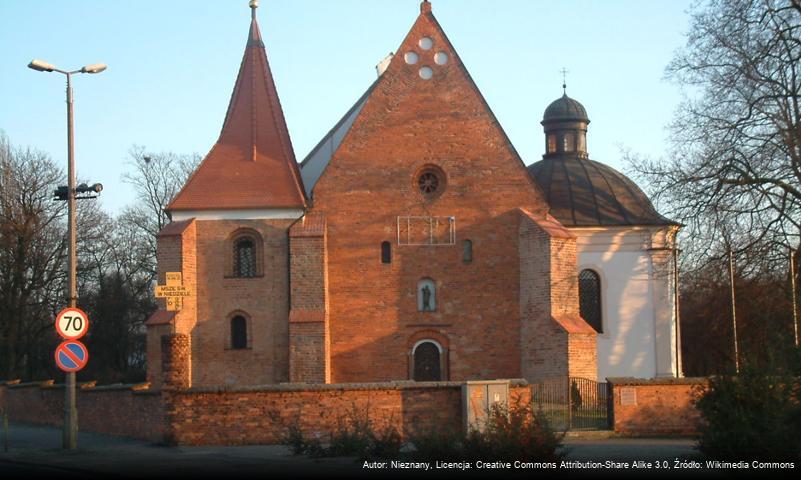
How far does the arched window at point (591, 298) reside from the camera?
3666cm

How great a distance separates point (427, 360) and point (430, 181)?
5.37 meters

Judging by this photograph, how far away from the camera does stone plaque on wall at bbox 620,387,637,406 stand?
77.3ft

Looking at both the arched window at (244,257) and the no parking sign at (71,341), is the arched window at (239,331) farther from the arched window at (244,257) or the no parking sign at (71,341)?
the no parking sign at (71,341)

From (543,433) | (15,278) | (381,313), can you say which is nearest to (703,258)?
(381,313)

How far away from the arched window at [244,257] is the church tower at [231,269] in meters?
0.03

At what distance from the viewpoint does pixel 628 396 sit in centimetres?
2359

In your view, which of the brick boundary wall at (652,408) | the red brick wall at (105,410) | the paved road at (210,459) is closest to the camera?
the paved road at (210,459)

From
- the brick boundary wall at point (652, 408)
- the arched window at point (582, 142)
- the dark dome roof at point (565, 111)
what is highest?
the dark dome roof at point (565, 111)

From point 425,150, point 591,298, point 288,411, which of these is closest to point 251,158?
point 425,150

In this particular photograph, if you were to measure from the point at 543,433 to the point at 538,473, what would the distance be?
3.28ft

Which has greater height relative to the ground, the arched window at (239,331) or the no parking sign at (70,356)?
the arched window at (239,331)

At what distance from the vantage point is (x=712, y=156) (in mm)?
28516

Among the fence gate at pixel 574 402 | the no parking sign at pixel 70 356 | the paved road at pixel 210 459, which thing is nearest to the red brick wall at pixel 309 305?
the paved road at pixel 210 459

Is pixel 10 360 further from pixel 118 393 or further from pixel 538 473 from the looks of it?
pixel 538 473
